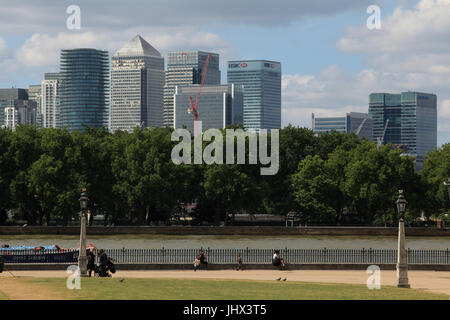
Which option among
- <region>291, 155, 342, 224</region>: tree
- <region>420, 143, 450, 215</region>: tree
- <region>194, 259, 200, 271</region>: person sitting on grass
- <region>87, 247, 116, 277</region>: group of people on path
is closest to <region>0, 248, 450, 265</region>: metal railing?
<region>194, 259, 200, 271</region>: person sitting on grass

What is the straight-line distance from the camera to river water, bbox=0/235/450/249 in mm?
110062

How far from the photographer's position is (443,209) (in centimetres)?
14362

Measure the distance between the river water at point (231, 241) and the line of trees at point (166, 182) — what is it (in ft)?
27.7

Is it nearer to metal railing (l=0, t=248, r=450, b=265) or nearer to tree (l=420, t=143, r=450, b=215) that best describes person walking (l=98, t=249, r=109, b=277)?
metal railing (l=0, t=248, r=450, b=265)

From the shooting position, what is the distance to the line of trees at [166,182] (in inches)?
5012

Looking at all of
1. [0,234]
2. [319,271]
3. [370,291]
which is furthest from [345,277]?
[0,234]

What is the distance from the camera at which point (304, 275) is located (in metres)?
57.3

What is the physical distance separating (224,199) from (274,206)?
12.8 m

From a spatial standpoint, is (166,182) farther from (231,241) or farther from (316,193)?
(316,193)

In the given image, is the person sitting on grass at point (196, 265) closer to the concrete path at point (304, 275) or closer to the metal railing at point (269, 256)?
the concrete path at point (304, 275)

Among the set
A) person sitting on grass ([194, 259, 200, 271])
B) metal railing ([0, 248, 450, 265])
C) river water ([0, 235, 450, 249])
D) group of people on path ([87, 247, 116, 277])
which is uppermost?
group of people on path ([87, 247, 116, 277])

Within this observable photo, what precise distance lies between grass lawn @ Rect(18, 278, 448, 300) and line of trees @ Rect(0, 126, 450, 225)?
254 feet

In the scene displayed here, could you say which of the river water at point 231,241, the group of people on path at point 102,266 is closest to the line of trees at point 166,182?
the river water at point 231,241

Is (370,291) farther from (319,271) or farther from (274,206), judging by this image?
(274,206)
